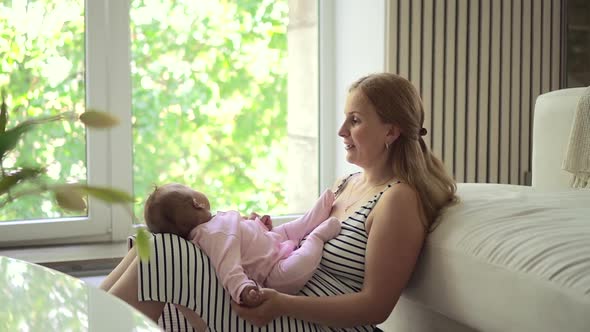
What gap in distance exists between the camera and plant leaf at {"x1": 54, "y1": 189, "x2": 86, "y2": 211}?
0.58 m

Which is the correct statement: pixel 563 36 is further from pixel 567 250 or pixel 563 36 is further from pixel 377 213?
pixel 567 250

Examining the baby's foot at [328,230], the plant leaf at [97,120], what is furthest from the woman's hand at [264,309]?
the plant leaf at [97,120]

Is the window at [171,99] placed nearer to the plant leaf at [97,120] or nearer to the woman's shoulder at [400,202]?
the woman's shoulder at [400,202]

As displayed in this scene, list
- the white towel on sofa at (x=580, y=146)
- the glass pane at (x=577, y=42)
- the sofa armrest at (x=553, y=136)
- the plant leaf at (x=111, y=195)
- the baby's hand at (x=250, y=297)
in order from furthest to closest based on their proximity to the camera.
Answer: the glass pane at (x=577, y=42), the sofa armrest at (x=553, y=136), the white towel on sofa at (x=580, y=146), the baby's hand at (x=250, y=297), the plant leaf at (x=111, y=195)

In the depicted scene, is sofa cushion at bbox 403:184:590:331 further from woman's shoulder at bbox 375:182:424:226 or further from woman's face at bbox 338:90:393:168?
woman's face at bbox 338:90:393:168

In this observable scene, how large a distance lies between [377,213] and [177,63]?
1.72 m

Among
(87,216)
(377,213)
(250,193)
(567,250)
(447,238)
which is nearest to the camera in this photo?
(567,250)

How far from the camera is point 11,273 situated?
125 cm

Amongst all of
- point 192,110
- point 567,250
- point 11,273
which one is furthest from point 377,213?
point 192,110

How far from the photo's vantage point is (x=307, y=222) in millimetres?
1954

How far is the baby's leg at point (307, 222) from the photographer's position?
193 centimetres

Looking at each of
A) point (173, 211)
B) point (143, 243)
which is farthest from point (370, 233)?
point (143, 243)

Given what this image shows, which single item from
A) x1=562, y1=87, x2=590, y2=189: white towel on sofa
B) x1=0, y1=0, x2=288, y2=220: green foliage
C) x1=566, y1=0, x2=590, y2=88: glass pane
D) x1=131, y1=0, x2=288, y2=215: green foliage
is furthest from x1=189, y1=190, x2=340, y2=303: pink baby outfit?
x1=566, y1=0, x2=590, y2=88: glass pane

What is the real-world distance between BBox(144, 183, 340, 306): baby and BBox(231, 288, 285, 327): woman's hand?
4 centimetres
